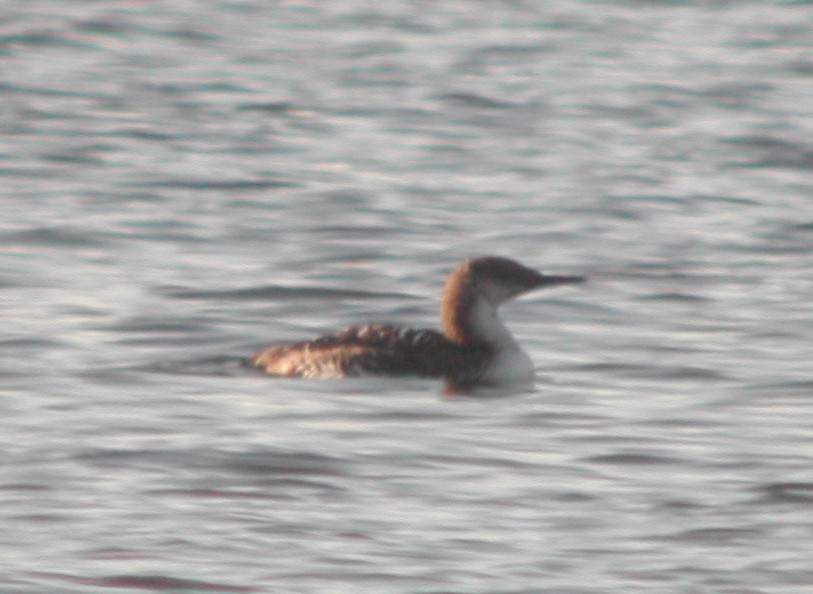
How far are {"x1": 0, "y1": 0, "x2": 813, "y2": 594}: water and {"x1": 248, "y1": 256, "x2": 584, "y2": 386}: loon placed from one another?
0.11m

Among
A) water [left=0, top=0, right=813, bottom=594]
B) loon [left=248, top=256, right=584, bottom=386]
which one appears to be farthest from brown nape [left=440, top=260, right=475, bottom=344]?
water [left=0, top=0, right=813, bottom=594]

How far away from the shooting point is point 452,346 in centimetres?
1141

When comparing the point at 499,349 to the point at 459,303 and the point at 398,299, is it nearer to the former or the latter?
the point at 459,303

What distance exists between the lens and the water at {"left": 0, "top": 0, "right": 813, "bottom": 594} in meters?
7.86

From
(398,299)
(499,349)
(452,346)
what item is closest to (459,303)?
(452,346)

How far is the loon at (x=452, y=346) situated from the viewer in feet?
35.7

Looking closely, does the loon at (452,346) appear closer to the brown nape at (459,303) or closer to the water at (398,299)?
the brown nape at (459,303)

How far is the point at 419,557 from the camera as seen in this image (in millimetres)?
7625

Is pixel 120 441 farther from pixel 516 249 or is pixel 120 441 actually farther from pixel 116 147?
pixel 116 147

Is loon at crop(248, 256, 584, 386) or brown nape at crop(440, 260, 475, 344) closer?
loon at crop(248, 256, 584, 386)

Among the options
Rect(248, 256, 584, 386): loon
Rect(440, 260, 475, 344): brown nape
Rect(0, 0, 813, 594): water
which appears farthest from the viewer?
Rect(440, 260, 475, 344): brown nape

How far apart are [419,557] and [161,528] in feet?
2.72

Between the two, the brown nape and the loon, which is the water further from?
the brown nape

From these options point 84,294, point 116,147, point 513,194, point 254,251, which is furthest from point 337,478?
point 116,147
